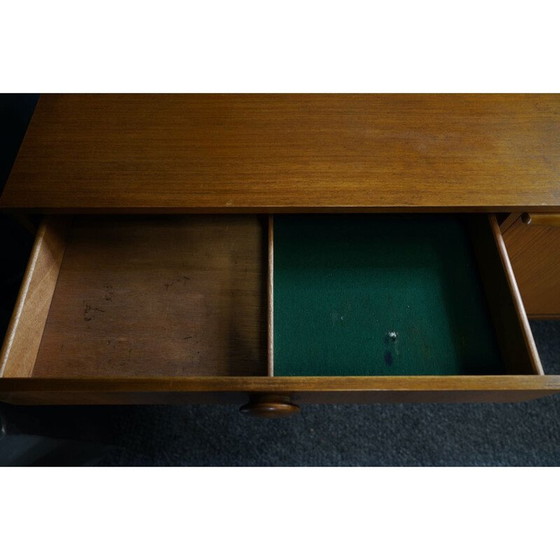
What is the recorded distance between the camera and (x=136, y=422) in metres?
0.95

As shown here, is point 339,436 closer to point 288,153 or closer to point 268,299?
point 268,299

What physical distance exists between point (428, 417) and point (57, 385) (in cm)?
73

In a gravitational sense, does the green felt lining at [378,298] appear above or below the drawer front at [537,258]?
below

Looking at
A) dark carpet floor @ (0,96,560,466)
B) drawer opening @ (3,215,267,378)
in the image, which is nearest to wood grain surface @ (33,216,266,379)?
drawer opening @ (3,215,267,378)

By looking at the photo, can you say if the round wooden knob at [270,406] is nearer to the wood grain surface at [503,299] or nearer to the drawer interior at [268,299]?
the drawer interior at [268,299]

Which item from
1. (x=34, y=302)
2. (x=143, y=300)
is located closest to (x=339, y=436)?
(x=143, y=300)

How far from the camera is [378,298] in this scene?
649mm

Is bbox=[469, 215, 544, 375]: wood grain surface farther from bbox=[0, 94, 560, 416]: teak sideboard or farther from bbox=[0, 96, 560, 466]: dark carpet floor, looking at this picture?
bbox=[0, 96, 560, 466]: dark carpet floor

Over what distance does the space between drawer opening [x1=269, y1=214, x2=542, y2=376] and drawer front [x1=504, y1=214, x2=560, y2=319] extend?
0.19 ft

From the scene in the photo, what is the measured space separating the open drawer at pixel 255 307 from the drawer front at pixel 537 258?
6 centimetres

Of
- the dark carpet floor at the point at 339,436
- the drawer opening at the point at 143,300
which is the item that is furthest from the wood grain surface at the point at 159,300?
the dark carpet floor at the point at 339,436

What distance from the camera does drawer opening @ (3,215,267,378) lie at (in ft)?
1.97

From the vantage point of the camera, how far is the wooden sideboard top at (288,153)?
61 cm

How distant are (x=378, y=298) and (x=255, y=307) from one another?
176 millimetres
